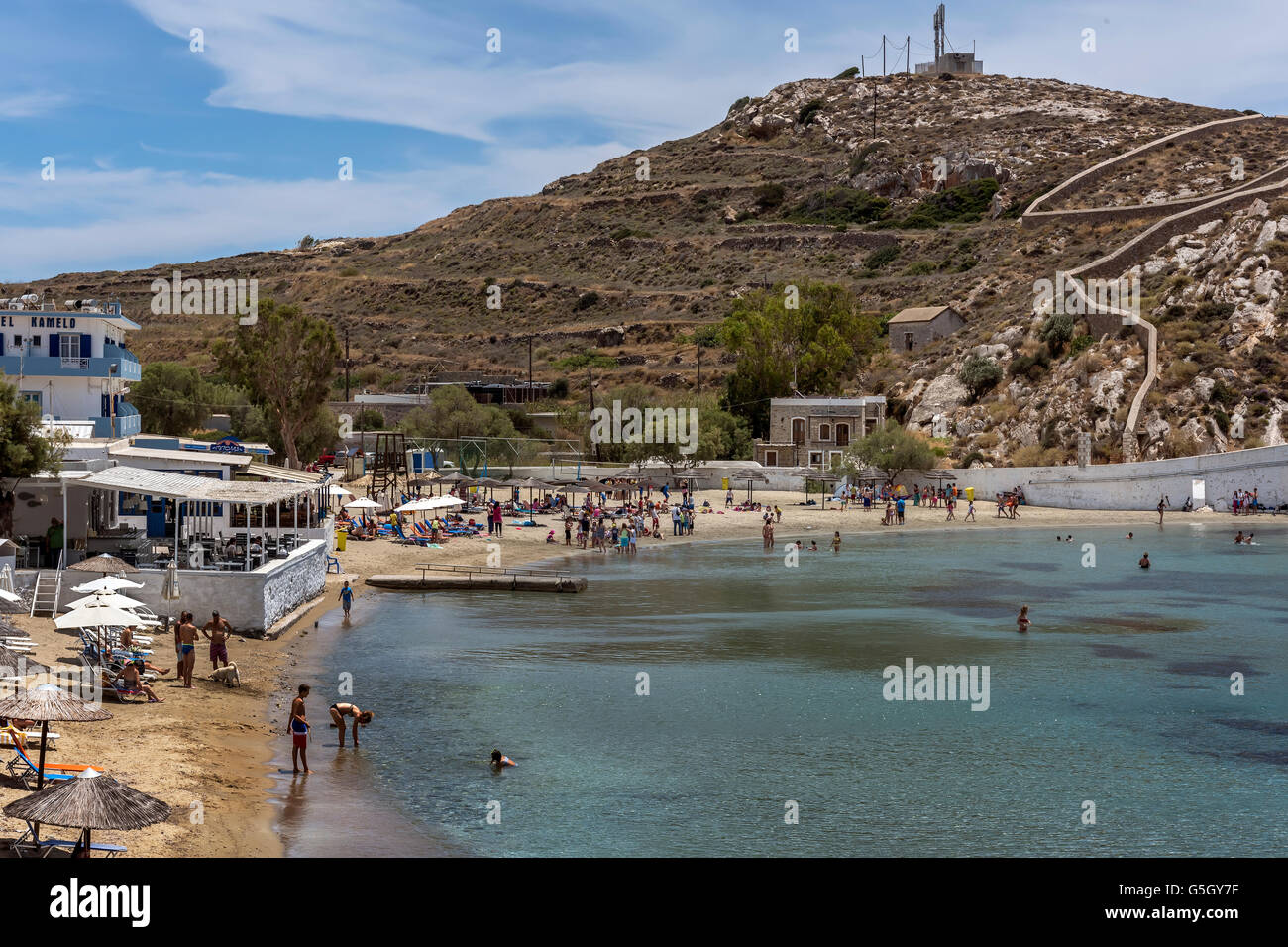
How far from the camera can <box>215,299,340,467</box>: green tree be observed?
58875 millimetres

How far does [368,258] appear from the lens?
513 ft

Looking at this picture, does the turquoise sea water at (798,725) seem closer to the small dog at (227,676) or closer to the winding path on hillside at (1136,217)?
the small dog at (227,676)

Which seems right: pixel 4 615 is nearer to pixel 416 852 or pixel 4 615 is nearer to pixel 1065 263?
pixel 416 852

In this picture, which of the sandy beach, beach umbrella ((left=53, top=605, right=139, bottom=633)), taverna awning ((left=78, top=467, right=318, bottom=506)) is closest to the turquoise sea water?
the sandy beach

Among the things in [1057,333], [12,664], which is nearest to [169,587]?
[12,664]

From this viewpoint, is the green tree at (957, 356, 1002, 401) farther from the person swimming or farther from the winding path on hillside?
the person swimming

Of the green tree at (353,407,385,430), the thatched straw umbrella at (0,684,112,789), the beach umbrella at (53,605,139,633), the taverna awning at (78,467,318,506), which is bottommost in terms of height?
the thatched straw umbrella at (0,684,112,789)

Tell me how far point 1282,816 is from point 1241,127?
358ft

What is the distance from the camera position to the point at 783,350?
269ft

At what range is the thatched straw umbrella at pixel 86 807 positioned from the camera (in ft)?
38.2

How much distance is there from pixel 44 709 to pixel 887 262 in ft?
361

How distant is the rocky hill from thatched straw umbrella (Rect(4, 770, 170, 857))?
211ft

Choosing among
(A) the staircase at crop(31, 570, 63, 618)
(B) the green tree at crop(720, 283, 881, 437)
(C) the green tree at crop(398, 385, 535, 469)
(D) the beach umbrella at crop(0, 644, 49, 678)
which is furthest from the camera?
(B) the green tree at crop(720, 283, 881, 437)

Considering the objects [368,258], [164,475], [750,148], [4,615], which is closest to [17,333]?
[164,475]
